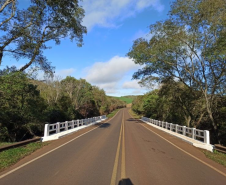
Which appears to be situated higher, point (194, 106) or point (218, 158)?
point (194, 106)

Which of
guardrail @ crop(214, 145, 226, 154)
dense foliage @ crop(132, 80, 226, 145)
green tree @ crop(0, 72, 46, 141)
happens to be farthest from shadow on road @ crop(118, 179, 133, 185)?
dense foliage @ crop(132, 80, 226, 145)

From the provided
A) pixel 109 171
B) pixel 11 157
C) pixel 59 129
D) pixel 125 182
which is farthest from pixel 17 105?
pixel 125 182

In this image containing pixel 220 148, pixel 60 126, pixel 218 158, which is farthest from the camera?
pixel 60 126

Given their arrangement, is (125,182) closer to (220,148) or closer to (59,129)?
(220,148)

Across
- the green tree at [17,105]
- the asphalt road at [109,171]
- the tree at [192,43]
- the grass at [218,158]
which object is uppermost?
the tree at [192,43]

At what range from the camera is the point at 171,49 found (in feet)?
69.2

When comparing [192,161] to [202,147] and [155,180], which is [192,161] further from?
[202,147]

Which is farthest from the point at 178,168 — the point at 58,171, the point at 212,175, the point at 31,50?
the point at 31,50

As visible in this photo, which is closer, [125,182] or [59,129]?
[125,182]

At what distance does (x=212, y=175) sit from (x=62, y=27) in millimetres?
14692

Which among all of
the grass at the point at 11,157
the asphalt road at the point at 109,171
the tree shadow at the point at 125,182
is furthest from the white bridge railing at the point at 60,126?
the tree shadow at the point at 125,182

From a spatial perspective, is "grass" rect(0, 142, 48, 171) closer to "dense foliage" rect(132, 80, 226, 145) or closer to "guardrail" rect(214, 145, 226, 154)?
"guardrail" rect(214, 145, 226, 154)

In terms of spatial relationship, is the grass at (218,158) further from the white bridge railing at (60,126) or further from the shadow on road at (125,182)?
the white bridge railing at (60,126)

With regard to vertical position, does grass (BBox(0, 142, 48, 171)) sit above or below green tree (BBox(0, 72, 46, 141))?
below
